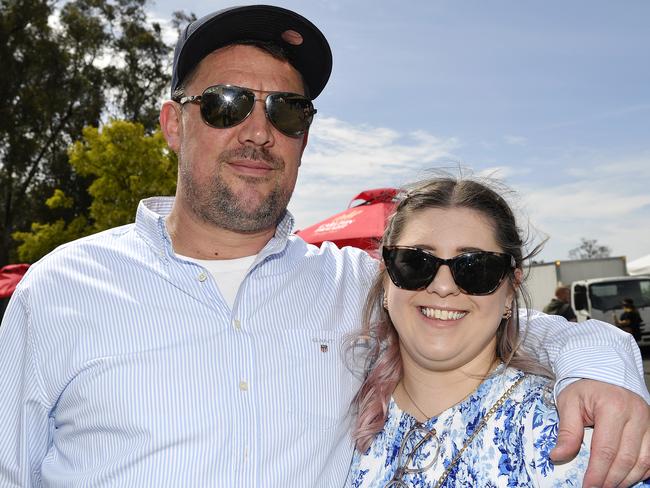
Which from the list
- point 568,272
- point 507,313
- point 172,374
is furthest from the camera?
point 568,272

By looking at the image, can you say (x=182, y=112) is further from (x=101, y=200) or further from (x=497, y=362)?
(x=101, y=200)

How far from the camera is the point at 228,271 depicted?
2594mm

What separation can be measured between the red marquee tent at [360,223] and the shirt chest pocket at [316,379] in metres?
3.75

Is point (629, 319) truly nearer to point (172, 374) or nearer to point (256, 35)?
point (256, 35)

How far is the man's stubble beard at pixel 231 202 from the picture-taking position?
257 centimetres

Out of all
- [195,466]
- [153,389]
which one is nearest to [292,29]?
[153,389]

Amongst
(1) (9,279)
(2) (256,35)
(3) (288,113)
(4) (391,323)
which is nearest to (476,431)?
(4) (391,323)

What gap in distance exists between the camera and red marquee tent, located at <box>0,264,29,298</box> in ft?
25.0

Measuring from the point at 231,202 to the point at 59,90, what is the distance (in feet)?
81.1

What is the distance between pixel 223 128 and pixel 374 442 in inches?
54.7

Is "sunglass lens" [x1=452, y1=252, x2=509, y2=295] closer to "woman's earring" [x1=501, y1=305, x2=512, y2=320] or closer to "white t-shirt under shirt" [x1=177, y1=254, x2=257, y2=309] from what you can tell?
"woman's earring" [x1=501, y1=305, x2=512, y2=320]

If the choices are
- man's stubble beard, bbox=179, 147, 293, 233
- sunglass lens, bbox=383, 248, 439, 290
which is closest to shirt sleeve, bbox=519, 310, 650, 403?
sunglass lens, bbox=383, 248, 439, 290

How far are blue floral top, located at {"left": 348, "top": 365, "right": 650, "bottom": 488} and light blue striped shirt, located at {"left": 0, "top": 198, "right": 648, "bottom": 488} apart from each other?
115 mm

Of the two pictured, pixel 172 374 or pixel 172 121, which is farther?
pixel 172 121
